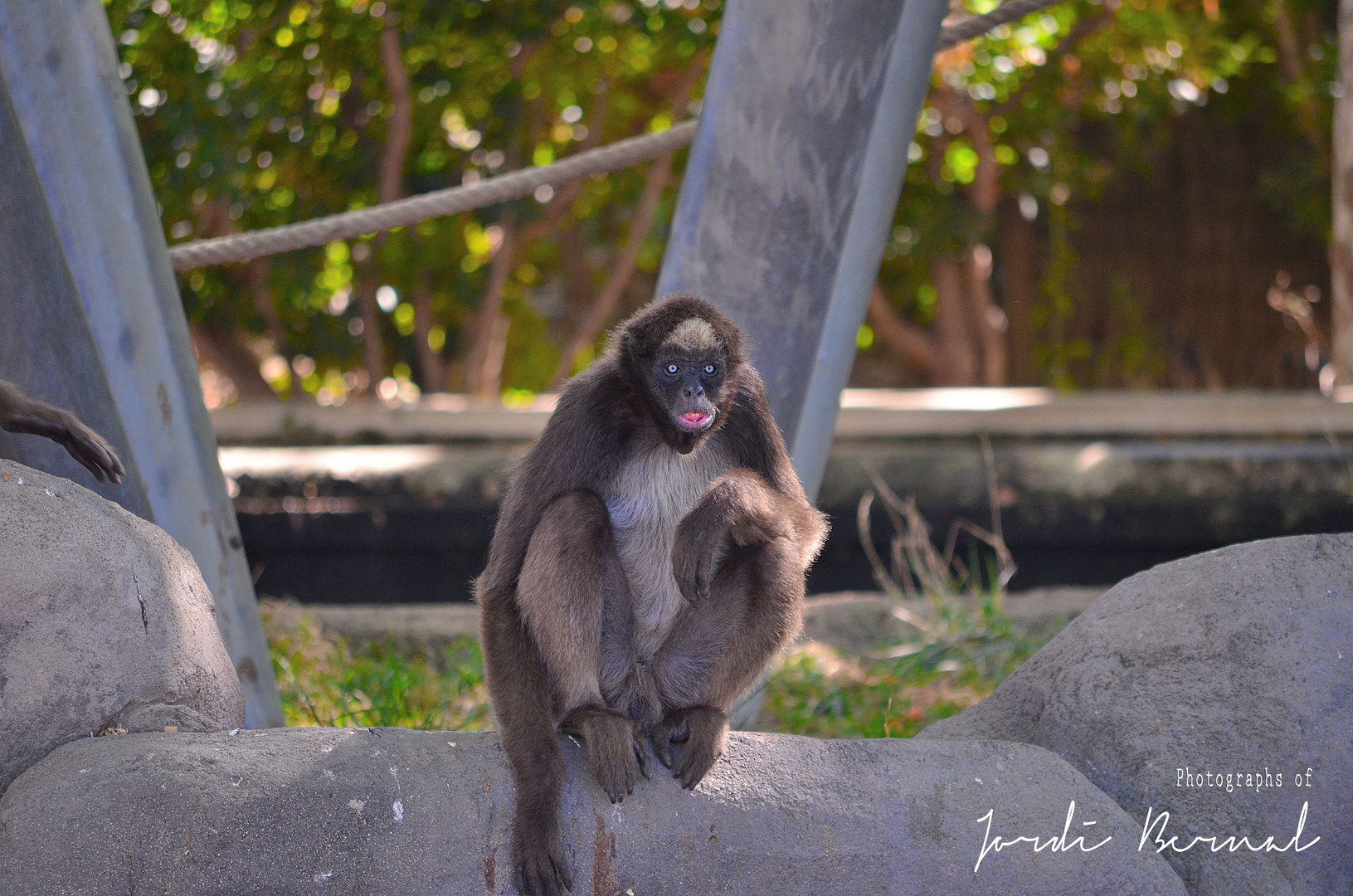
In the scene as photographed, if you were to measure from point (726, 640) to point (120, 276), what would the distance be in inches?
78.0

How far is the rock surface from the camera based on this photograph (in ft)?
6.95

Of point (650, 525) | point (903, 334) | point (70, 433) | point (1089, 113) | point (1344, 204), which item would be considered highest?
point (70, 433)

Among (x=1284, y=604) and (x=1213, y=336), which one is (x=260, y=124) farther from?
(x=1213, y=336)

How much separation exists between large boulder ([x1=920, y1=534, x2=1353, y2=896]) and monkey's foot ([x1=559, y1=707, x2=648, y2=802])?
1052 mm

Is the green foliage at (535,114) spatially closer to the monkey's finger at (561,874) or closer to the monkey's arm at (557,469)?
the monkey's arm at (557,469)

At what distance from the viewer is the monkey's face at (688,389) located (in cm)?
264

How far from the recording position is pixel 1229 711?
102 inches

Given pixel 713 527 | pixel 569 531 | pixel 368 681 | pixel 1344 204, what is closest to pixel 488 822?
pixel 569 531

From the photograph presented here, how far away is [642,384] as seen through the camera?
2.86m

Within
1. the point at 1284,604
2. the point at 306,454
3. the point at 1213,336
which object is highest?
the point at 1284,604

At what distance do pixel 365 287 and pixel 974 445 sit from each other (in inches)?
164

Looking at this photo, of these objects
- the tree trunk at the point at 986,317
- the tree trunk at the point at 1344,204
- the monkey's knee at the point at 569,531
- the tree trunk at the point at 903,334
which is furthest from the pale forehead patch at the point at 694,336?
the tree trunk at the point at 903,334

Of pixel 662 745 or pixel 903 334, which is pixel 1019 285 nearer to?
pixel 903 334

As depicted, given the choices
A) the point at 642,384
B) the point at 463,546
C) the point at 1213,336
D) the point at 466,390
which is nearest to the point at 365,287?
the point at 466,390
